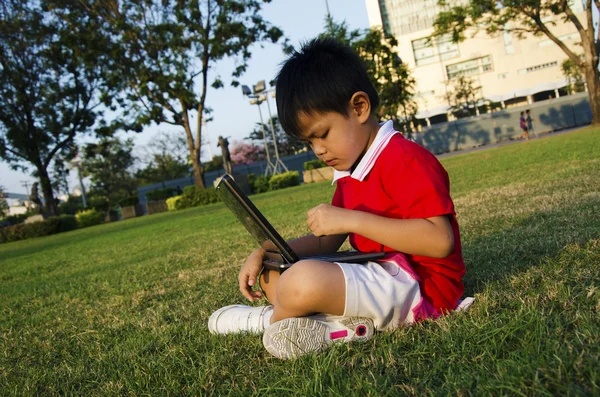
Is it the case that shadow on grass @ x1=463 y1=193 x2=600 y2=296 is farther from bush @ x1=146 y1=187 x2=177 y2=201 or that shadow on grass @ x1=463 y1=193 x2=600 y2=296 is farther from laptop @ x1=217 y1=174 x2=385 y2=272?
bush @ x1=146 y1=187 x2=177 y2=201

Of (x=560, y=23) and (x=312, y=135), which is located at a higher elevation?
(x=560, y=23)

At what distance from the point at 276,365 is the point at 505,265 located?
1.44 meters

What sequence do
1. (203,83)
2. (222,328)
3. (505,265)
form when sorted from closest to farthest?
(222,328) → (505,265) → (203,83)

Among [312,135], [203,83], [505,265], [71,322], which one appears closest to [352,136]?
[312,135]

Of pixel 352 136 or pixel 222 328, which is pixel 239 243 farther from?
pixel 352 136

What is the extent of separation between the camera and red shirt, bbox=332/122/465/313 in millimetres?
1784

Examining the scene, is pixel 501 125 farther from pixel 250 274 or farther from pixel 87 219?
pixel 250 274

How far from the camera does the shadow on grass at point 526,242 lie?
2.57 m

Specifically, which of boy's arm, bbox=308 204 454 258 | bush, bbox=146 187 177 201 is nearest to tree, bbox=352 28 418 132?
bush, bbox=146 187 177 201

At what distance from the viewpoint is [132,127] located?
23516 millimetres

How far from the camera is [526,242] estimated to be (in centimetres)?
313

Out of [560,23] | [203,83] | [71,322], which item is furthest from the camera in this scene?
[560,23]

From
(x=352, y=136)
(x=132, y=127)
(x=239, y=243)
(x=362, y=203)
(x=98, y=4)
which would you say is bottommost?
(x=239, y=243)

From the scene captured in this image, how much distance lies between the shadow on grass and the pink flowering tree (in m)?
49.2
